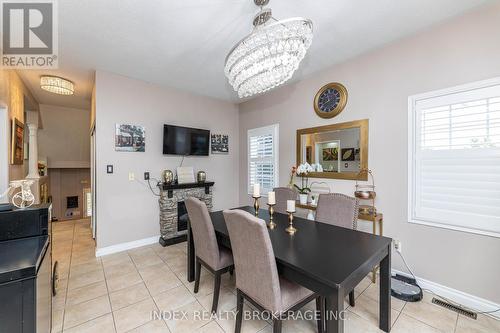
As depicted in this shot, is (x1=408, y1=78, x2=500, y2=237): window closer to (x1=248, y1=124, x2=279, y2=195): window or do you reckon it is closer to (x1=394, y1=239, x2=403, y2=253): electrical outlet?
(x1=394, y1=239, x2=403, y2=253): electrical outlet

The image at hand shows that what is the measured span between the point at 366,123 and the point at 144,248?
364cm

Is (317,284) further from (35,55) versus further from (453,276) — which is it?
(35,55)

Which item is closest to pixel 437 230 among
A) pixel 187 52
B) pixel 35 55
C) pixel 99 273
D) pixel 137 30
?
pixel 187 52

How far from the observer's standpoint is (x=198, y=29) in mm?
2111

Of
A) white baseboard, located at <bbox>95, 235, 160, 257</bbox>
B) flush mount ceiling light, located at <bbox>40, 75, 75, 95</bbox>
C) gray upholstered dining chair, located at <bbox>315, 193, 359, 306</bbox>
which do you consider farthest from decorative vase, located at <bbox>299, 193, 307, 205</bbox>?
flush mount ceiling light, located at <bbox>40, 75, 75, 95</bbox>

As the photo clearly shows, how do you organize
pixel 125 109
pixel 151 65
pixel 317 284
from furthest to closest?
1. pixel 125 109
2. pixel 151 65
3. pixel 317 284

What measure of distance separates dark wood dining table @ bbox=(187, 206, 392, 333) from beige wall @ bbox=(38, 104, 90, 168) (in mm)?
5261

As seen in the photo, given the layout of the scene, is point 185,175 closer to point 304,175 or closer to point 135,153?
point 135,153

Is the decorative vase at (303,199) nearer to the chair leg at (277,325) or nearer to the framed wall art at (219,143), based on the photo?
the chair leg at (277,325)

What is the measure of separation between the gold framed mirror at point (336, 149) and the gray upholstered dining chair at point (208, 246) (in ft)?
5.85

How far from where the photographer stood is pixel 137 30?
212cm

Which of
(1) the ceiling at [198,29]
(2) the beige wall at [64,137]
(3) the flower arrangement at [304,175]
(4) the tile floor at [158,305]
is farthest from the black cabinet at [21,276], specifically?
(2) the beige wall at [64,137]

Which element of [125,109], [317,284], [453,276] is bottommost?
[453,276]

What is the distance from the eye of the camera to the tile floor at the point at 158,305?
1692mm
